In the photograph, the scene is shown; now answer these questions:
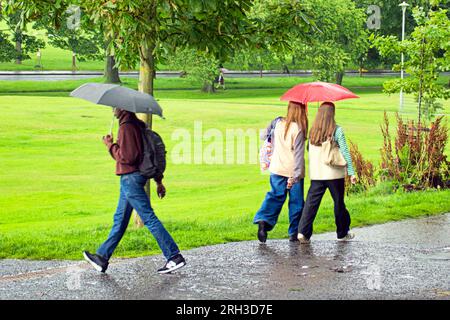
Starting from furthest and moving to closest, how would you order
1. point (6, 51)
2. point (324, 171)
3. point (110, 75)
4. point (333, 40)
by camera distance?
1. point (333, 40)
2. point (110, 75)
3. point (6, 51)
4. point (324, 171)

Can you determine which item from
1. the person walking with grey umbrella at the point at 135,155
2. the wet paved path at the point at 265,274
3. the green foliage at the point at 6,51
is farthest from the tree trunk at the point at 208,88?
the person walking with grey umbrella at the point at 135,155

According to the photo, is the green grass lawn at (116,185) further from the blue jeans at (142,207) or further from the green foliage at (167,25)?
the green foliage at (167,25)

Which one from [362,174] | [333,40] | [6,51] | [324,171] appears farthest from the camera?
[333,40]

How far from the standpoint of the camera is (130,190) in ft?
31.9

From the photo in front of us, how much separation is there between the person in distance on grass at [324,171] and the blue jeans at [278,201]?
0.10 metres

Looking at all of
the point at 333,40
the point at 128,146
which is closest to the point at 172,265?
the point at 128,146

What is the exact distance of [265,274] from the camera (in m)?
9.71

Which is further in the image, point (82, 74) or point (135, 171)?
point (82, 74)

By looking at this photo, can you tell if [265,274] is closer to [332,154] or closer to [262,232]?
[262,232]

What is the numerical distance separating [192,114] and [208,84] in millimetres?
16949

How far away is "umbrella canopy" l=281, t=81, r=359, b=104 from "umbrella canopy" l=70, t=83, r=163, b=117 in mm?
1977

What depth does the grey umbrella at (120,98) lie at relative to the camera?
9.55 m

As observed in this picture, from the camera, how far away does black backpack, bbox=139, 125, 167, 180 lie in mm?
9648

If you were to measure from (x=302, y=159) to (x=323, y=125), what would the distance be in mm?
425
